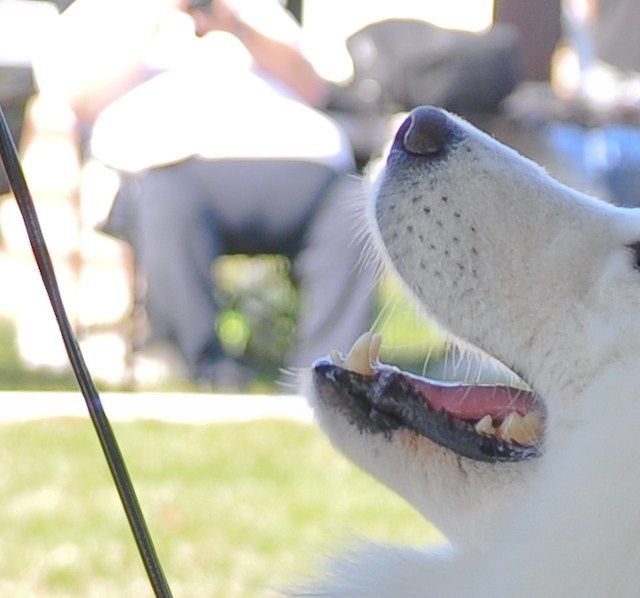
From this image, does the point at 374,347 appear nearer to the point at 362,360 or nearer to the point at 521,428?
the point at 362,360

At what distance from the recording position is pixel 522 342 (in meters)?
1.70

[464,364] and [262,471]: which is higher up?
[464,364]

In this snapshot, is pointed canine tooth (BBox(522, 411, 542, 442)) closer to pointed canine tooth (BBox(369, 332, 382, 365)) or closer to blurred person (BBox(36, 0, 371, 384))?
pointed canine tooth (BBox(369, 332, 382, 365))

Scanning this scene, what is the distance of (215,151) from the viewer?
198 inches

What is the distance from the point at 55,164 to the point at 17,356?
84 cm

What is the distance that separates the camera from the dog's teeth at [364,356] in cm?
183

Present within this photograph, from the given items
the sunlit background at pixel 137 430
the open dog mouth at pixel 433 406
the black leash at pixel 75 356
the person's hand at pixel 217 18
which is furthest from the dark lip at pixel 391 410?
the person's hand at pixel 217 18

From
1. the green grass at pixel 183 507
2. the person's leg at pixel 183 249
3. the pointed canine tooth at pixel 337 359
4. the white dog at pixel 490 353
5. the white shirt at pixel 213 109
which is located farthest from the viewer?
the person's leg at pixel 183 249

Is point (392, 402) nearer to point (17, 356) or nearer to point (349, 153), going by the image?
point (349, 153)

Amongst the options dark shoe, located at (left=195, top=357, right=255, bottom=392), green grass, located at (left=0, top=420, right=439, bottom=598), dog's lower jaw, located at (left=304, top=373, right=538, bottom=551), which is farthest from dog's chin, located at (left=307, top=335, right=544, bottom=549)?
dark shoe, located at (left=195, top=357, right=255, bottom=392)

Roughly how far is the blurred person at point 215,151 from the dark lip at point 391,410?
312cm

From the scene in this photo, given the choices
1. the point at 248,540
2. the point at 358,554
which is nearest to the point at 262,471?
the point at 248,540

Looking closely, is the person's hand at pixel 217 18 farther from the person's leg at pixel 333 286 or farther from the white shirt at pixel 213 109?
the person's leg at pixel 333 286

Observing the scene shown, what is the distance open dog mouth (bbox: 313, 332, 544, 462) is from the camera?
1743 mm
